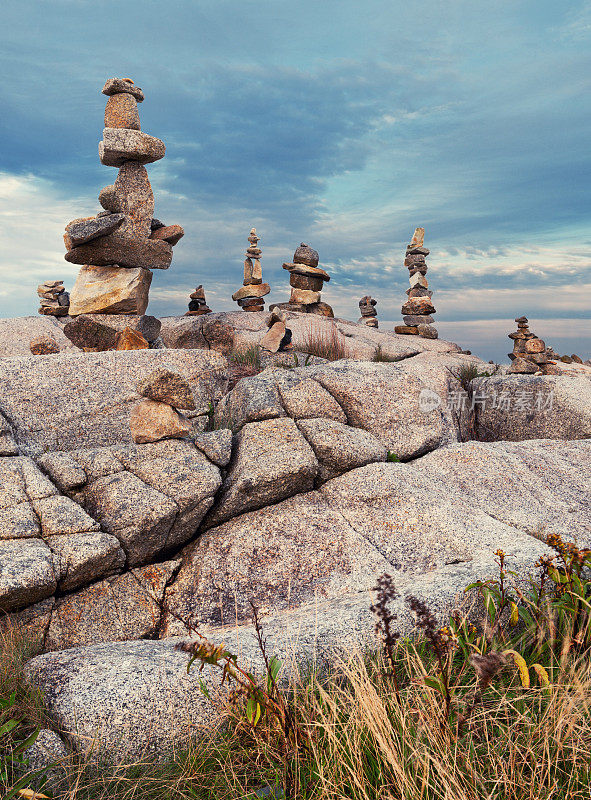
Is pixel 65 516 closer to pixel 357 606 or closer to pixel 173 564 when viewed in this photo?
pixel 173 564

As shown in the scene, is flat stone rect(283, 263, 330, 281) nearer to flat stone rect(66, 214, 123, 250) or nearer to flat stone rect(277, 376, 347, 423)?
flat stone rect(66, 214, 123, 250)

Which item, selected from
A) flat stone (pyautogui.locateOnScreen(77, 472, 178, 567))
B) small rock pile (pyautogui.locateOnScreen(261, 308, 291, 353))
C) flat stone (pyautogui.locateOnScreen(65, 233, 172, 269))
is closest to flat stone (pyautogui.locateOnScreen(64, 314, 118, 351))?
flat stone (pyautogui.locateOnScreen(65, 233, 172, 269))

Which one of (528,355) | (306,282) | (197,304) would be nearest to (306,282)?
(306,282)

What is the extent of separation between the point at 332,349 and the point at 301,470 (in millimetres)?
7923

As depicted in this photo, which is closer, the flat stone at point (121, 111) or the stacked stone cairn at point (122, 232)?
the stacked stone cairn at point (122, 232)

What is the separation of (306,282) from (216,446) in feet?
49.7

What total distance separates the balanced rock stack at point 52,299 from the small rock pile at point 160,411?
1640 centimetres

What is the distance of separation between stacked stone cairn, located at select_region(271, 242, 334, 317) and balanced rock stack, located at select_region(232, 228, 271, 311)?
0.70 metres

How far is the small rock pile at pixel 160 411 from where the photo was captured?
740 centimetres

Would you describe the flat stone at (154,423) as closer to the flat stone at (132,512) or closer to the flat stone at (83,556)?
the flat stone at (132,512)

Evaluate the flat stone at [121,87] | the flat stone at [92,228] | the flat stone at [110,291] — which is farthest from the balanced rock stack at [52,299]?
the flat stone at [121,87]

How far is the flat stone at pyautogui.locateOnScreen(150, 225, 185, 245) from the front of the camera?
1437 centimetres

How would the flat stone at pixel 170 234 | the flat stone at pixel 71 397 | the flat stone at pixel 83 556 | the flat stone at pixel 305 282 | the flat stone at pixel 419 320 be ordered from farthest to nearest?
the flat stone at pixel 419 320
the flat stone at pixel 305 282
the flat stone at pixel 170 234
the flat stone at pixel 71 397
the flat stone at pixel 83 556

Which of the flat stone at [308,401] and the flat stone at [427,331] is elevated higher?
the flat stone at [427,331]
